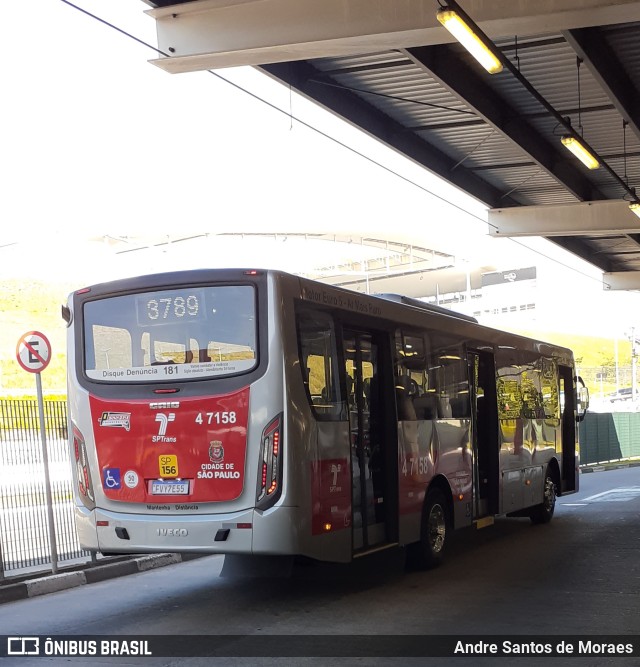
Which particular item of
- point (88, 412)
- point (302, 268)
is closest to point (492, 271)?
point (302, 268)

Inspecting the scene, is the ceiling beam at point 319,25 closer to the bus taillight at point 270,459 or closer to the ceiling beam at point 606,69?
the ceiling beam at point 606,69

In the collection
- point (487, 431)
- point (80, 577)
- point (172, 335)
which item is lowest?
point (80, 577)

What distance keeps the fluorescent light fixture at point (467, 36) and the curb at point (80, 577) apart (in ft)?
24.1

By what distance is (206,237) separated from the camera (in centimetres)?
4834

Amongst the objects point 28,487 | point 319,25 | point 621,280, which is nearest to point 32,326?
point 621,280

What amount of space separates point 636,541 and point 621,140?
8.52 m

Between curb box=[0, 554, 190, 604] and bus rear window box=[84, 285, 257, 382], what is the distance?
2.68 metres

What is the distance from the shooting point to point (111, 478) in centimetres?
943

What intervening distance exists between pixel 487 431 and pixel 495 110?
5485 mm

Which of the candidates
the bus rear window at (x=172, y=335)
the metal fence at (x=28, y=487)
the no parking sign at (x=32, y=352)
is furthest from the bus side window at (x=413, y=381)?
the metal fence at (x=28, y=487)

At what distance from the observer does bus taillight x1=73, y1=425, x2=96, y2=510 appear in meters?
9.61

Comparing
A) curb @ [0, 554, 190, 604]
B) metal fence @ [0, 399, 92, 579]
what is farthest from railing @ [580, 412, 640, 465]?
metal fence @ [0, 399, 92, 579]

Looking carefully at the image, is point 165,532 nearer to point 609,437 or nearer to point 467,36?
point 467,36

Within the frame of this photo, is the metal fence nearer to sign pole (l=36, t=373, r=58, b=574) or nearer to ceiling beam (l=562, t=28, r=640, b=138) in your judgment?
sign pole (l=36, t=373, r=58, b=574)
